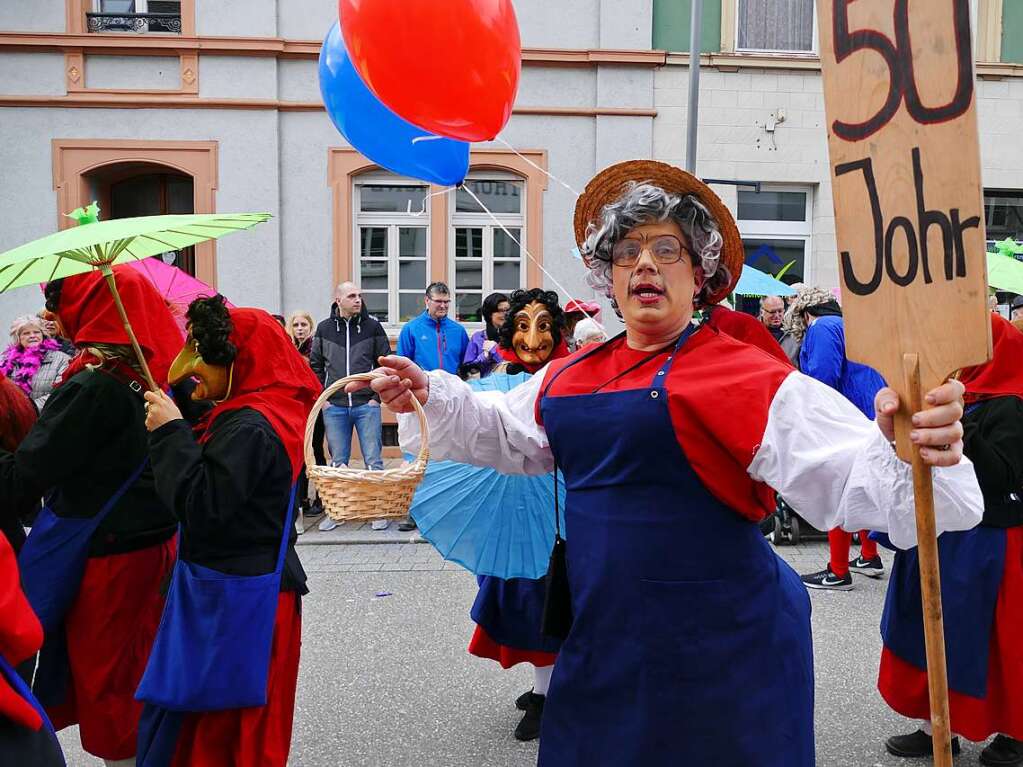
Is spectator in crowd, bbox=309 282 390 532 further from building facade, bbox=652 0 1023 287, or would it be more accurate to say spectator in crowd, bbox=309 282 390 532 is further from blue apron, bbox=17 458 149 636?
blue apron, bbox=17 458 149 636

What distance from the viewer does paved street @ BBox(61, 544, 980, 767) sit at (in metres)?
3.41

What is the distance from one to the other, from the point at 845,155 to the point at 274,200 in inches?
344

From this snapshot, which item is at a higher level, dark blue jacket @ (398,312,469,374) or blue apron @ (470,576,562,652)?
dark blue jacket @ (398,312,469,374)

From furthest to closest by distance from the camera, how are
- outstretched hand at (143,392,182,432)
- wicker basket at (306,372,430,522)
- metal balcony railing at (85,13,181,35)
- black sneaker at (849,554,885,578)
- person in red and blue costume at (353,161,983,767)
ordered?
1. metal balcony railing at (85,13,181,35)
2. black sneaker at (849,554,885,578)
3. outstretched hand at (143,392,182,432)
4. wicker basket at (306,372,430,522)
5. person in red and blue costume at (353,161,983,767)

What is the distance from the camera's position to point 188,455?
242cm

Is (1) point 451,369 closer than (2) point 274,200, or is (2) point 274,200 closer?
(1) point 451,369

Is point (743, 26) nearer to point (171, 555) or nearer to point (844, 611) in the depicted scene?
point (844, 611)

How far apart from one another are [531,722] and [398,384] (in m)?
2.06

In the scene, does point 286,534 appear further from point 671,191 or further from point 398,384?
point 671,191

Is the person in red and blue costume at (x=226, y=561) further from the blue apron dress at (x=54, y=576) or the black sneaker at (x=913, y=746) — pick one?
the black sneaker at (x=913, y=746)

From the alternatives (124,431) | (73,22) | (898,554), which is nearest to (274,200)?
(73,22)

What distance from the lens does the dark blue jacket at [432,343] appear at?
300 inches

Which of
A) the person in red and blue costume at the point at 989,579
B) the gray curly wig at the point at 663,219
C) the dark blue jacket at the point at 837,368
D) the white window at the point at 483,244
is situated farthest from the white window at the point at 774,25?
the gray curly wig at the point at 663,219

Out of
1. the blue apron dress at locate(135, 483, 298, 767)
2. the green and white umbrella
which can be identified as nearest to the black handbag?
the blue apron dress at locate(135, 483, 298, 767)
